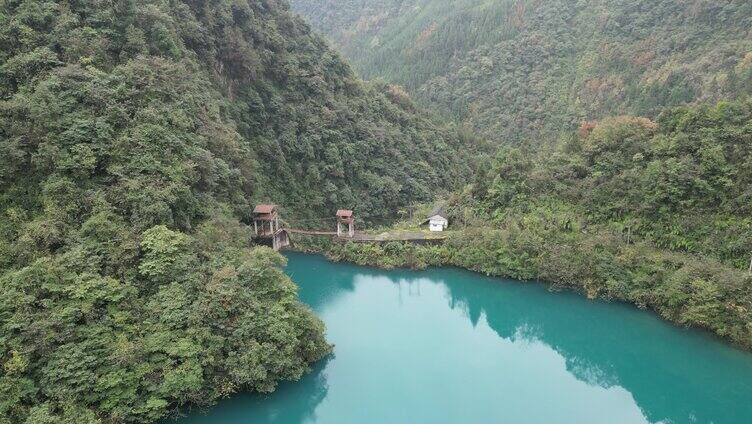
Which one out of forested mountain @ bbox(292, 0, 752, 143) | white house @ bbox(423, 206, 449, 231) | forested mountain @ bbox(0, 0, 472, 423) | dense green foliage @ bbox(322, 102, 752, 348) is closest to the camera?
forested mountain @ bbox(0, 0, 472, 423)

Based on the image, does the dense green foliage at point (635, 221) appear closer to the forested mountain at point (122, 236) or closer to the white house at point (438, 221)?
the white house at point (438, 221)

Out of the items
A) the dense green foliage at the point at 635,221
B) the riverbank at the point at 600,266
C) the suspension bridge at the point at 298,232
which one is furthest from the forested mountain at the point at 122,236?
the dense green foliage at the point at 635,221

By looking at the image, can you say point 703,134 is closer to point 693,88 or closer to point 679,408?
point 679,408

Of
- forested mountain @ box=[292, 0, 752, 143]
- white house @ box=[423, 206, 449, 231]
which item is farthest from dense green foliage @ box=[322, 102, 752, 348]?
forested mountain @ box=[292, 0, 752, 143]

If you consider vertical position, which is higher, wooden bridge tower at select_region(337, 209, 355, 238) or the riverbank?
wooden bridge tower at select_region(337, 209, 355, 238)

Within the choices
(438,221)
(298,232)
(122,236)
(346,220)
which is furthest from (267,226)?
(122,236)

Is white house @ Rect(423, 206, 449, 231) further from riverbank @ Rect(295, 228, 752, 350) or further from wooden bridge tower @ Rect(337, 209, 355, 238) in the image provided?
wooden bridge tower @ Rect(337, 209, 355, 238)
